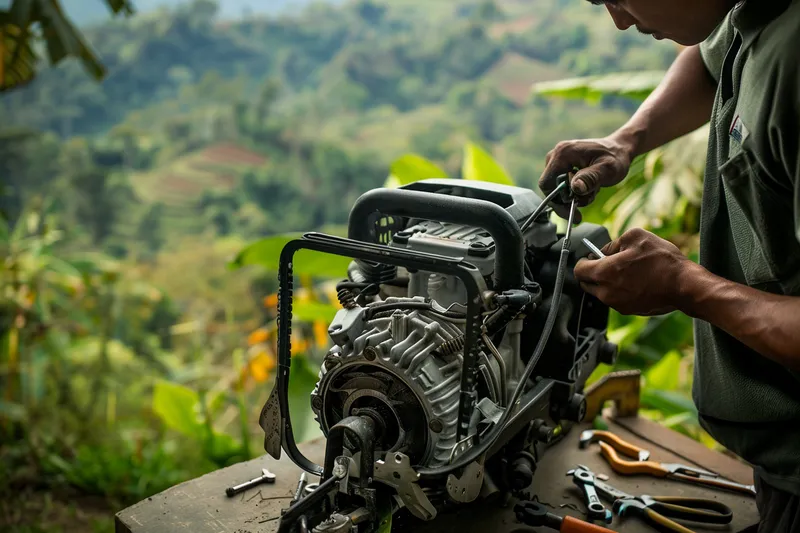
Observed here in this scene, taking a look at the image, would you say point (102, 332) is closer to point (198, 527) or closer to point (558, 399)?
point (198, 527)

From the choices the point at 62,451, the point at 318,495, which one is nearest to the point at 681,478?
the point at 318,495

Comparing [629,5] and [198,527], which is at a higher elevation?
[629,5]

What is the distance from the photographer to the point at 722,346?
1.42m

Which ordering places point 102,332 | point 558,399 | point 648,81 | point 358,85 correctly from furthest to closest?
point 358,85 → point 102,332 → point 648,81 → point 558,399

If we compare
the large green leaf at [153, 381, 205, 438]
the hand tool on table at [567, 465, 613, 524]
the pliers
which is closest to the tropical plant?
the large green leaf at [153, 381, 205, 438]

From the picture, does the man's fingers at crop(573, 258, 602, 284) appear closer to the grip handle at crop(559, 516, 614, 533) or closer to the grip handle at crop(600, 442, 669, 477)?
the grip handle at crop(559, 516, 614, 533)

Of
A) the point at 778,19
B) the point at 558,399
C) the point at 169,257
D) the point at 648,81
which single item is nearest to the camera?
the point at 778,19

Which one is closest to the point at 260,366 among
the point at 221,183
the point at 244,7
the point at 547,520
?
the point at 547,520

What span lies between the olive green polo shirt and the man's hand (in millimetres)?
142

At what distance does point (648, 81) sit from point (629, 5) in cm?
198

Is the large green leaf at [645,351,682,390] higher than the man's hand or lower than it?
lower

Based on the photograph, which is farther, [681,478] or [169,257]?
[169,257]

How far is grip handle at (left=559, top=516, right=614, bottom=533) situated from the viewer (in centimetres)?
138

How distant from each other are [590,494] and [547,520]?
7.4 inches
